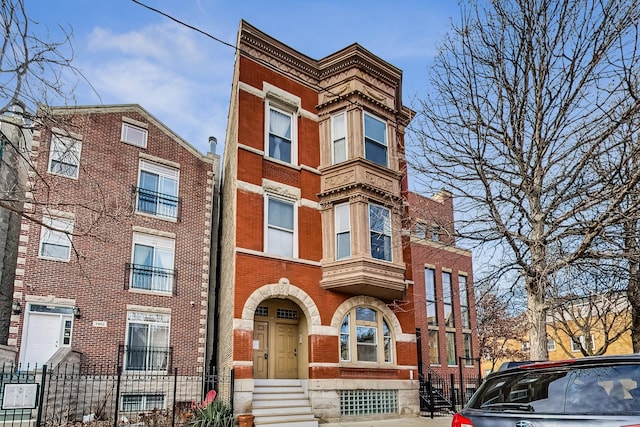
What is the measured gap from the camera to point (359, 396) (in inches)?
589

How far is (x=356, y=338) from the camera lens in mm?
15555

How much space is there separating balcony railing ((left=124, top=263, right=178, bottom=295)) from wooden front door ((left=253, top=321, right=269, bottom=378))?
3.43 metres

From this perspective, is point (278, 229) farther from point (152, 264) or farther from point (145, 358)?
point (145, 358)

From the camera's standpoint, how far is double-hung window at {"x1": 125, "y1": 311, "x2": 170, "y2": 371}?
15.4 m

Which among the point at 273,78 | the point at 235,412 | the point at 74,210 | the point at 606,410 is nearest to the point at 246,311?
the point at 235,412

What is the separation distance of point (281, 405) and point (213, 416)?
2157 millimetres

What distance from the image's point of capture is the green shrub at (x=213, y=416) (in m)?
11.8

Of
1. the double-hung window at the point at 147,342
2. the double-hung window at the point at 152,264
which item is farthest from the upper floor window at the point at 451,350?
the double-hung window at the point at 152,264

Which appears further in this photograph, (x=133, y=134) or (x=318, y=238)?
(x=133, y=134)

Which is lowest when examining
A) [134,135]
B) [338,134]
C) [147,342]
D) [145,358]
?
[145,358]

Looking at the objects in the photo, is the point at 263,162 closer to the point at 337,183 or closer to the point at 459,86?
the point at 337,183

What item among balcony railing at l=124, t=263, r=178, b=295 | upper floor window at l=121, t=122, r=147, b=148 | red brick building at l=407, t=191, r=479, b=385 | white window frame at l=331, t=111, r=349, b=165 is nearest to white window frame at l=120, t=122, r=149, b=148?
upper floor window at l=121, t=122, r=147, b=148

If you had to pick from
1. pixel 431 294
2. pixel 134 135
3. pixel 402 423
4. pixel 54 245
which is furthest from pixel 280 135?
pixel 431 294

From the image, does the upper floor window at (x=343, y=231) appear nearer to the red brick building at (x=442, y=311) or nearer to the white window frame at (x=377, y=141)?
the white window frame at (x=377, y=141)
